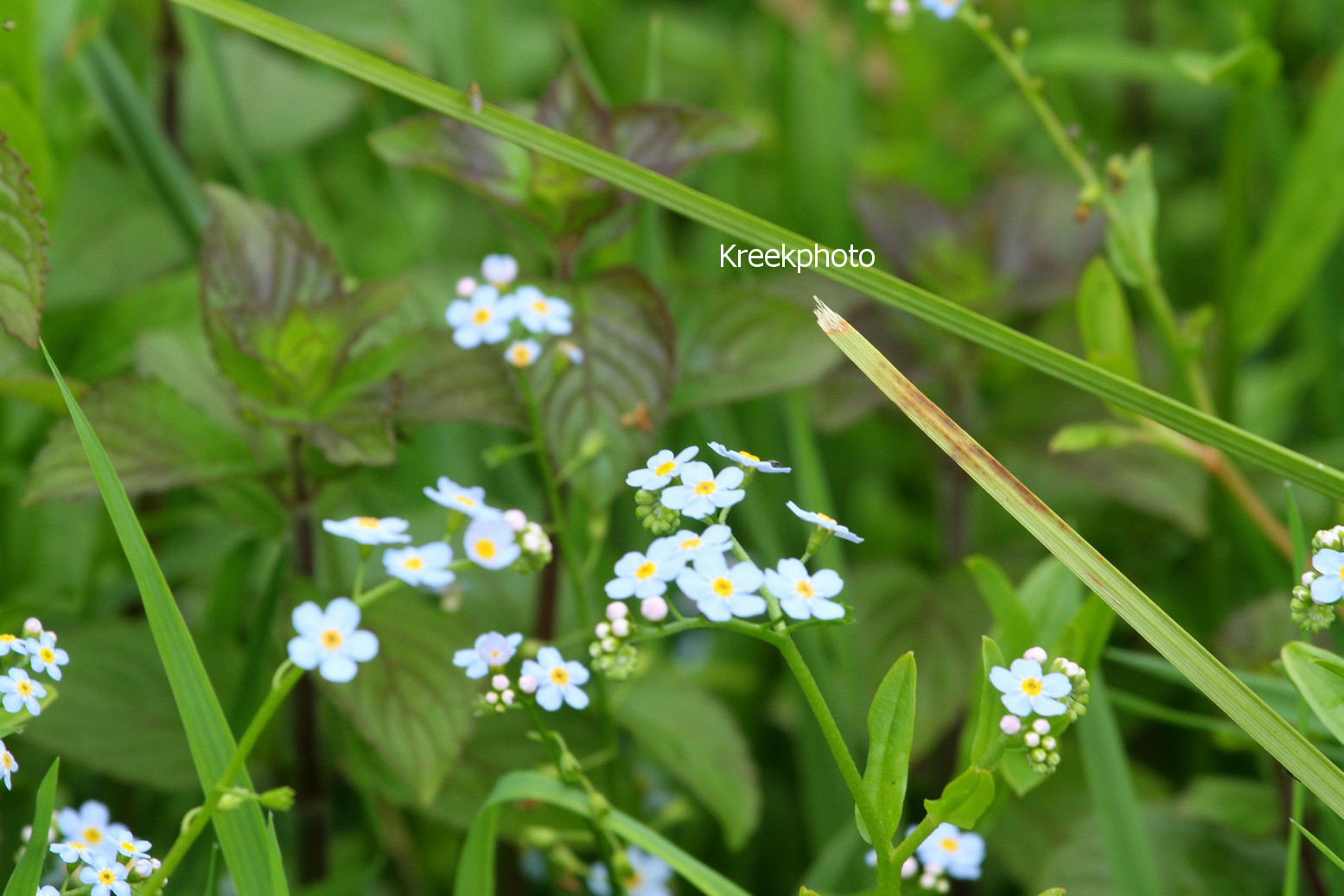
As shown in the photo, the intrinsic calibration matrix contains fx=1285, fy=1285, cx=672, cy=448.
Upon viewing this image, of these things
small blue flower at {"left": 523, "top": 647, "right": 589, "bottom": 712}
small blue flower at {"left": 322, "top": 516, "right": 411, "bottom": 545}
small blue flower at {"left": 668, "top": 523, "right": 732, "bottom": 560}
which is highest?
small blue flower at {"left": 668, "top": 523, "right": 732, "bottom": 560}

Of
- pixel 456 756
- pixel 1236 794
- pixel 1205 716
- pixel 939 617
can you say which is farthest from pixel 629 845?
pixel 1205 716

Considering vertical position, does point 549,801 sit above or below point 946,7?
below

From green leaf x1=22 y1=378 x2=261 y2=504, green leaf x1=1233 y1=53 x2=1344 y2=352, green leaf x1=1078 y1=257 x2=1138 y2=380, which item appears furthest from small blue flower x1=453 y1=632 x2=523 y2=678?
green leaf x1=1233 y1=53 x2=1344 y2=352

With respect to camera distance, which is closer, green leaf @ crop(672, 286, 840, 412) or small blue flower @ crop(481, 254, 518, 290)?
small blue flower @ crop(481, 254, 518, 290)

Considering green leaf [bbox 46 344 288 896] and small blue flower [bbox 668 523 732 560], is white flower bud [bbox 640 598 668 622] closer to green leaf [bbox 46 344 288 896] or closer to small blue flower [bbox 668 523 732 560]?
small blue flower [bbox 668 523 732 560]

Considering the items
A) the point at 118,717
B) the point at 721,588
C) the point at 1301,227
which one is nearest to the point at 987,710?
the point at 721,588

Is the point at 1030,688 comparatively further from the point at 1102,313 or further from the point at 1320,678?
the point at 1102,313

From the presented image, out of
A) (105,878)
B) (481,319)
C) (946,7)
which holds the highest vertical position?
(946,7)
